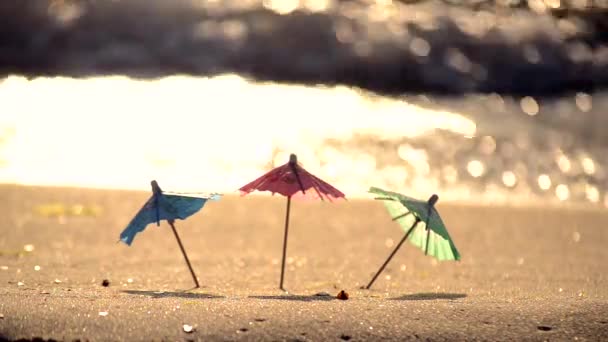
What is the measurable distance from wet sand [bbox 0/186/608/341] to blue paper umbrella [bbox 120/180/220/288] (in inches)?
10.5

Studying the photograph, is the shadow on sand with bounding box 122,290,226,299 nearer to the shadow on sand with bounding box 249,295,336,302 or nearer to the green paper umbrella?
the shadow on sand with bounding box 249,295,336,302

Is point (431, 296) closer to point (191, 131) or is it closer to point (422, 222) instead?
point (422, 222)

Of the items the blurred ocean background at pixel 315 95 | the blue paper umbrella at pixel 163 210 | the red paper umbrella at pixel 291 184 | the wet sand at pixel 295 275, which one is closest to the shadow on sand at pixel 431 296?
the wet sand at pixel 295 275

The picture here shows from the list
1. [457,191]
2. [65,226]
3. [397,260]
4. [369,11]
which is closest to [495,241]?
[397,260]

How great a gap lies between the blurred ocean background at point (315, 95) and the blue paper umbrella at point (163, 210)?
3.85 meters

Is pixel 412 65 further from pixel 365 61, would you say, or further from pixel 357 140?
pixel 357 140

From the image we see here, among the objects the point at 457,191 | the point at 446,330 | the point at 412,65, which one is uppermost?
the point at 412,65

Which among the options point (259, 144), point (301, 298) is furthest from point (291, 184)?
point (259, 144)

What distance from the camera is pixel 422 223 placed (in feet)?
15.9

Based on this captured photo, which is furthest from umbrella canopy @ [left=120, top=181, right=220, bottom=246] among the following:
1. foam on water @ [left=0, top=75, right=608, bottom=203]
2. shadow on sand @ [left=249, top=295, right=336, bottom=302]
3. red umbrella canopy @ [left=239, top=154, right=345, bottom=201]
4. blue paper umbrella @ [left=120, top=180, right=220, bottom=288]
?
foam on water @ [left=0, top=75, right=608, bottom=203]

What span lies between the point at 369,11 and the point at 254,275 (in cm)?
1091

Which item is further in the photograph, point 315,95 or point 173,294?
point 315,95

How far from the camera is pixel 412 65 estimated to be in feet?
48.5

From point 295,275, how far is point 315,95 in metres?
7.32
